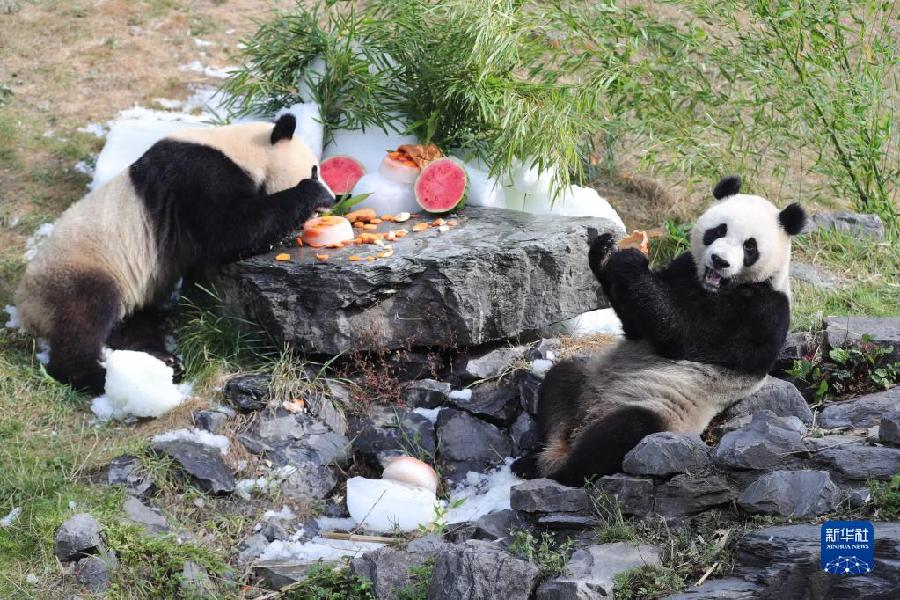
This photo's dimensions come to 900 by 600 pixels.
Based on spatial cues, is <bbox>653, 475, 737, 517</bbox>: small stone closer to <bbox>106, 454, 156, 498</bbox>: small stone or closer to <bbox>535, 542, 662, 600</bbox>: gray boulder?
<bbox>535, 542, 662, 600</bbox>: gray boulder

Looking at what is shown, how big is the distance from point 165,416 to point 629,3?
23.4 ft

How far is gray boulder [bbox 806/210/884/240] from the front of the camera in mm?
7930

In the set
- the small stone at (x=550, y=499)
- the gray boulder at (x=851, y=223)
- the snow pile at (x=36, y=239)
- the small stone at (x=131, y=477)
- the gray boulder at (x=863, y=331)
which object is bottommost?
the small stone at (x=131, y=477)

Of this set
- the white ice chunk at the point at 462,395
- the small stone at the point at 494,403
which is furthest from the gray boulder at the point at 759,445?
the white ice chunk at the point at 462,395

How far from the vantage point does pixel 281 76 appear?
7.43 metres

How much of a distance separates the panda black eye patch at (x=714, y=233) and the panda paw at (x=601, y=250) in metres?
0.51

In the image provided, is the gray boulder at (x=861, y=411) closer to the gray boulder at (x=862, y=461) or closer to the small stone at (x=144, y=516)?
the gray boulder at (x=862, y=461)

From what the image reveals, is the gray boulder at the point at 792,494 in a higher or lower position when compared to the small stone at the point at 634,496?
higher

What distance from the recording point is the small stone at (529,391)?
5.97 meters

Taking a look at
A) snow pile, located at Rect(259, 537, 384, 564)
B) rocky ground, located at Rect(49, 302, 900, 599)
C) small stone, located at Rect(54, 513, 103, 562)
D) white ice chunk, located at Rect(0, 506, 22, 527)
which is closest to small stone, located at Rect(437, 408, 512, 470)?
rocky ground, located at Rect(49, 302, 900, 599)

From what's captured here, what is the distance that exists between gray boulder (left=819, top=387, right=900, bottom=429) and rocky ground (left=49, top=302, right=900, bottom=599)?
1cm

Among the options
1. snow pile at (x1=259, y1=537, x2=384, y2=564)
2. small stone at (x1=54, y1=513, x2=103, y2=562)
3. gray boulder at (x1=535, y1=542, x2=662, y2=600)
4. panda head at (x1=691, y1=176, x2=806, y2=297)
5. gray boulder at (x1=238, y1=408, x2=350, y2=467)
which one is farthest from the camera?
gray boulder at (x1=238, y1=408, x2=350, y2=467)

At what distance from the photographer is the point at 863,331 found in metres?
5.87

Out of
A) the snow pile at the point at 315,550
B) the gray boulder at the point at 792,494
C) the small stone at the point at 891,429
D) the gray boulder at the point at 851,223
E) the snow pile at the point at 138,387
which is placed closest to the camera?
the gray boulder at the point at 792,494
